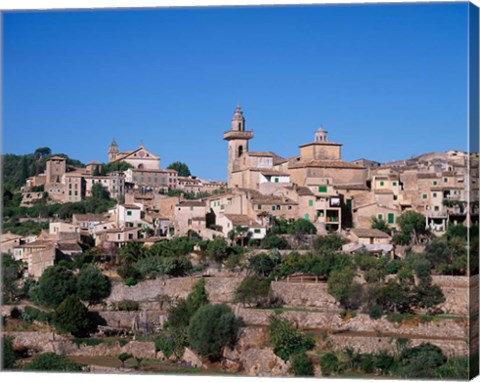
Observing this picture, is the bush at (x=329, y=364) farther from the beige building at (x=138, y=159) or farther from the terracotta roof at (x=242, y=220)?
the beige building at (x=138, y=159)

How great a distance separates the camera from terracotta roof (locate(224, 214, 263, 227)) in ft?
61.1

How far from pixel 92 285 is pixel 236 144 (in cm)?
588

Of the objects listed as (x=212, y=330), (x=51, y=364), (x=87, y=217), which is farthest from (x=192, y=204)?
(x=51, y=364)

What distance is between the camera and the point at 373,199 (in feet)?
64.2

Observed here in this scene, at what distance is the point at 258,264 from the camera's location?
1662 cm

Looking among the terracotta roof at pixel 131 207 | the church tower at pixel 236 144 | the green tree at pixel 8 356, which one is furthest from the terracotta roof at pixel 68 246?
the green tree at pixel 8 356

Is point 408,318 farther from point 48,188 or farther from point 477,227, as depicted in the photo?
point 48,188

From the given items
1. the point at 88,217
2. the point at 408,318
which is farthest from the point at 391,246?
the point at 88,217

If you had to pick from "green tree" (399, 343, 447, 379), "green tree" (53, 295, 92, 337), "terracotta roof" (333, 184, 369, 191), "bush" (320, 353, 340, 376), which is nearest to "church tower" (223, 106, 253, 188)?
"terracotta roof" (333, 184, 369, 191)

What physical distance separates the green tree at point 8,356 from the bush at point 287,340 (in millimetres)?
3271

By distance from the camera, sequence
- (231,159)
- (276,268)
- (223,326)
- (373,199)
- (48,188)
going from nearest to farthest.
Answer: (223,326)
(276,268)
(373,199)
(231,159)
(48,188)

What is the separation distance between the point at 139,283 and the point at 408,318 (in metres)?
4.85

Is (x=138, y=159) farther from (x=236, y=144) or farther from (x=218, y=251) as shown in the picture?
(x=218, y=251)

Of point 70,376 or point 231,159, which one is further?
point 231,159
